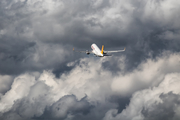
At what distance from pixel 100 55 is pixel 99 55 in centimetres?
135

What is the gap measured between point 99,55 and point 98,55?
4.74 feet

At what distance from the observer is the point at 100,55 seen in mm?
197500

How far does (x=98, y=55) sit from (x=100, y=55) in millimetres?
2793

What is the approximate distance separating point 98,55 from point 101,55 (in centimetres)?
379

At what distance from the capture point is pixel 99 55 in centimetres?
19850

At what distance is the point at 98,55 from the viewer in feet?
655

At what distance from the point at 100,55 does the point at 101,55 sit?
105 cm
